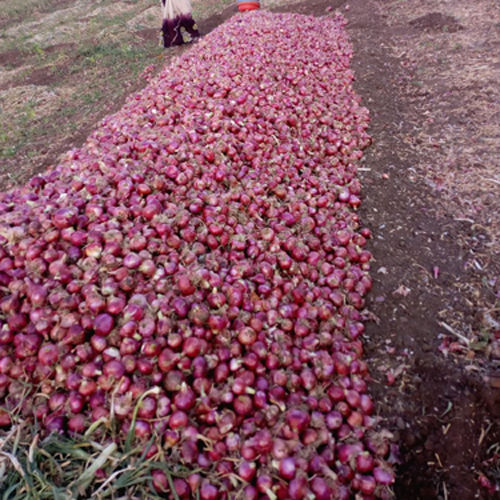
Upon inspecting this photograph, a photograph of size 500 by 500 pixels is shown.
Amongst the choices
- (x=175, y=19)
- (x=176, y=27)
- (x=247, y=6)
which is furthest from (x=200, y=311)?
(x=247, y=6)

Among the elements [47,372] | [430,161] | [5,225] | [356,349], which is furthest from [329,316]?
[430,161]

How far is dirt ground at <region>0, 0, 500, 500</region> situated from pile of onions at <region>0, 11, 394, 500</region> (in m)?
0.23

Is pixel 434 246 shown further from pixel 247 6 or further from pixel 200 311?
pixel 247 6

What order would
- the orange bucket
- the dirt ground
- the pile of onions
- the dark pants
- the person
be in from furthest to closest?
the orange bucket, the dark pants, the person, the dirt ground, the pile of onions

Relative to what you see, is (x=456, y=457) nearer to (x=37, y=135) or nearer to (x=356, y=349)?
(x=356, y=349)

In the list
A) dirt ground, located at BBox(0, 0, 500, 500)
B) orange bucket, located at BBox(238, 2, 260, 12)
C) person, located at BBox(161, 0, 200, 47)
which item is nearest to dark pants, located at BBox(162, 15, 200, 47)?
person, located at BBox(161, 0, 200, 47)

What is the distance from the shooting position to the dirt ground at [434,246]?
2178mm

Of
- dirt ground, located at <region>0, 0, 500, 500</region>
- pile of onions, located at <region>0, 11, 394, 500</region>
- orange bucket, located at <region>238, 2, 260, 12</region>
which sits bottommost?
dirt ground, located at <region>0, 0, 500, 500</region>

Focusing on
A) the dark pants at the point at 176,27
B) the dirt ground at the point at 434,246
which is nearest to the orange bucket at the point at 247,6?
the dark pants at the point at 176,27

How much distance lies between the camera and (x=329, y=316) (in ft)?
8.49

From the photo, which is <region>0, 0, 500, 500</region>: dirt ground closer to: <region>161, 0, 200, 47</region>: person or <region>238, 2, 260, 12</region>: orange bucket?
<region>161, 0, 200, 47</region>: person

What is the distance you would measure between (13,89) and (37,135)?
346cm

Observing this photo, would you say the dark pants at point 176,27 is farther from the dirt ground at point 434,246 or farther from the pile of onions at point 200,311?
the pile of onions at point 200,311

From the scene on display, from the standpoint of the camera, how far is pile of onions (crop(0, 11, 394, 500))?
1894mm
